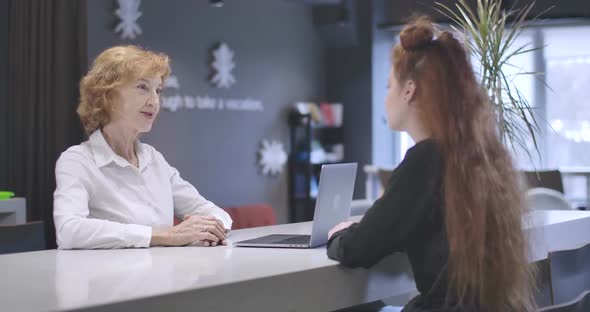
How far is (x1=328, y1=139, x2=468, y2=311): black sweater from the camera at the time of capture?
1.77m

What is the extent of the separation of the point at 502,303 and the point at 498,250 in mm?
128

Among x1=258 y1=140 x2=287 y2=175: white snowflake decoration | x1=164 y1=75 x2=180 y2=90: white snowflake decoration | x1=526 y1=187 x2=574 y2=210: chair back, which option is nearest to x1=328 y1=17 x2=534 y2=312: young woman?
x1=526 y1=187 x2=574 y2=210: chair back

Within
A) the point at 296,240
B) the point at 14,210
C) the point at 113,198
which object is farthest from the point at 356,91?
the point at 296,240

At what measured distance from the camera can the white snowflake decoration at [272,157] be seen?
8430 mm

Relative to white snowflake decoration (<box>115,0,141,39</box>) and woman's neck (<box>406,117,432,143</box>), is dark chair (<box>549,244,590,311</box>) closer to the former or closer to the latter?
woman's neck (<box>406,117,432,143</box>)

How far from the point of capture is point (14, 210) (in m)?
4.11

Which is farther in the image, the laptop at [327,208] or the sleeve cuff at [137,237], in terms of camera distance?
the sleeve cuff at [137,237]

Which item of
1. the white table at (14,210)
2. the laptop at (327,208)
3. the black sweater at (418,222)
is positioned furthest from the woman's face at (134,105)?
the white table at (14,210)

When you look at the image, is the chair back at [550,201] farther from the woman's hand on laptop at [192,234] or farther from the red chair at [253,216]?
the woman's hand on laptop at [192,234]

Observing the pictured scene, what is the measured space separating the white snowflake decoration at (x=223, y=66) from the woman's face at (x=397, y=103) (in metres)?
5.84

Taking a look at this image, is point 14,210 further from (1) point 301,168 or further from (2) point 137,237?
(1) point 301,168

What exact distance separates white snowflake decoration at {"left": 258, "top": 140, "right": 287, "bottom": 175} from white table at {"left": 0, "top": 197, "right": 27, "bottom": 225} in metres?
4.38

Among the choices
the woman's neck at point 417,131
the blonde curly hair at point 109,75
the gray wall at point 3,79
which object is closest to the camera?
the woman's neck at point 417,131

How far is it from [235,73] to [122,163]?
5.47 metres
